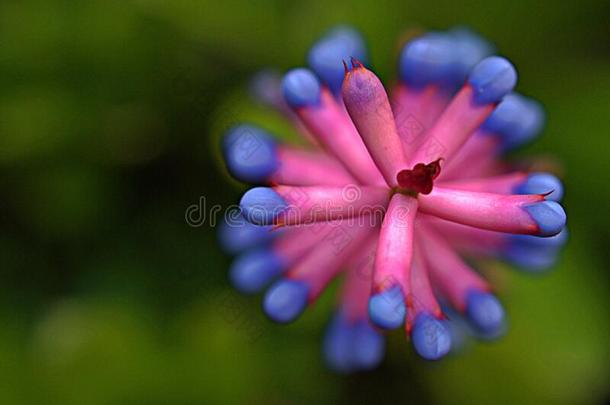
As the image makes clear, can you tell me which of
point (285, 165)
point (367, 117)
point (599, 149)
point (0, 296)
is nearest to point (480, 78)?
point (367, 117)

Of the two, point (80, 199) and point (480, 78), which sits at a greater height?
point (480, 78)

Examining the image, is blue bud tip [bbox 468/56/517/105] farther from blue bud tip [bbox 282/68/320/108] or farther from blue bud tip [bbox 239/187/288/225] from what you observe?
blue bud tip [bbox 239/187/288/225]

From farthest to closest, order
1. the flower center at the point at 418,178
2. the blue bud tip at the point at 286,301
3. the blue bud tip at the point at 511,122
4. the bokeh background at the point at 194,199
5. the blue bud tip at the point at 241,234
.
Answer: the bokeh background at the point at 194,199, the blue bud tip at the point at 241,234, the blue bud tip at the point at 511,122, the blue bud tip at the point at 286,301, the flower center at the point at 418,178

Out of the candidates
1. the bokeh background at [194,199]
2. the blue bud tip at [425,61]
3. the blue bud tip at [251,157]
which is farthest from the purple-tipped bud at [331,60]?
the bokeh background at [194,199]

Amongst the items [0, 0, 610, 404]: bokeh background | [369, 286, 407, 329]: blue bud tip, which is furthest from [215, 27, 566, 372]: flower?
[0, 0, 610, 404]: bokeh background

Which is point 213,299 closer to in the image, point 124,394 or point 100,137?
point 124,394

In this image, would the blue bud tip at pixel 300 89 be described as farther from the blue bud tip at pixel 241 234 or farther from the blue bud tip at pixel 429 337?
the blue bud tip at pixel 429 337

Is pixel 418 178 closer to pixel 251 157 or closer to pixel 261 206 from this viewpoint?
pixel 261 206
